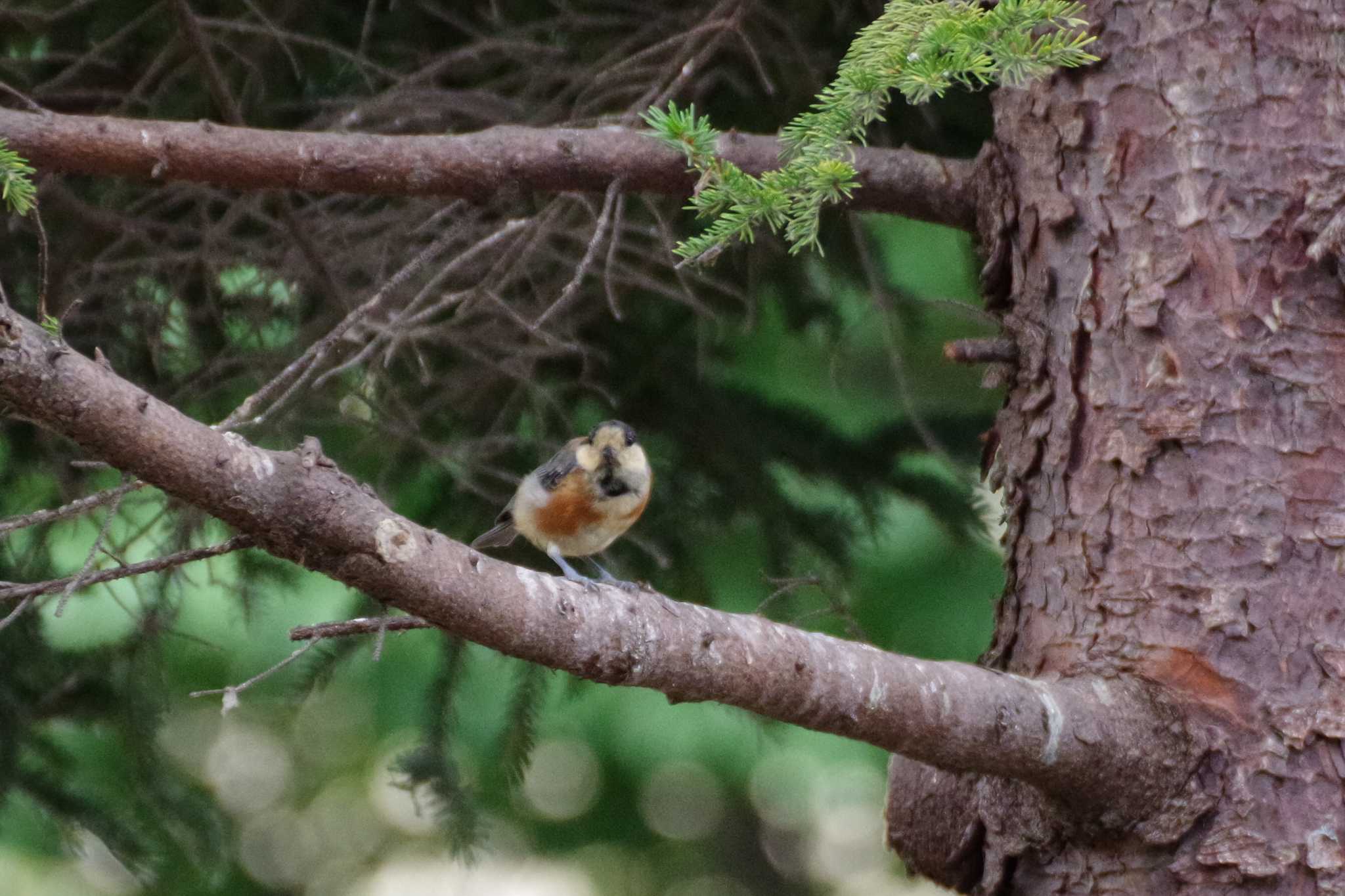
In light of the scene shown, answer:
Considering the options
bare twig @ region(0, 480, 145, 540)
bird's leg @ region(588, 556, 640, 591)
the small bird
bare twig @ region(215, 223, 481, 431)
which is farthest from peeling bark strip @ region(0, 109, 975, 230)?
bare twig @ region(0, 480, 145, 540)

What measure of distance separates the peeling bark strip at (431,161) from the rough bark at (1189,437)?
0.24 m

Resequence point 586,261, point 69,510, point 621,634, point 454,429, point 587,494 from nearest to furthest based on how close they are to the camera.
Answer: point 69,510 < point 621,634 < point 586,261 < point 587,494 < point 454,429

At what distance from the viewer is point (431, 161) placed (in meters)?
2.80

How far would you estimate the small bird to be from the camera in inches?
116

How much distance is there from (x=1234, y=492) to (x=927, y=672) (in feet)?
2.25

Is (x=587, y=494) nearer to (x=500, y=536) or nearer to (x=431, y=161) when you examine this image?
(x=500, y=536)

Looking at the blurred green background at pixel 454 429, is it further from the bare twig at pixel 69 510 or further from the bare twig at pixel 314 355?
the bare twig at pixel 69 510

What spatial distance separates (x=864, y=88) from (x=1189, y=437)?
Answer: 106 centimetres

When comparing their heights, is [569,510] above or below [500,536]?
above

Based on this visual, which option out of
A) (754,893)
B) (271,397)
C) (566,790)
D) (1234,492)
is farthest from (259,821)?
(1234,492)

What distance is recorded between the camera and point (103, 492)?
1826 millimetres

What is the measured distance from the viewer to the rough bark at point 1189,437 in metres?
2.41

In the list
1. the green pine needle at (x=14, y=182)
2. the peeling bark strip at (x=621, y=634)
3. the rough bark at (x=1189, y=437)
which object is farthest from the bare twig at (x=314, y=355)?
the rough bark at (x=1189, y=437)

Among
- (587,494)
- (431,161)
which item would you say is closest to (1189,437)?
(587,494)
